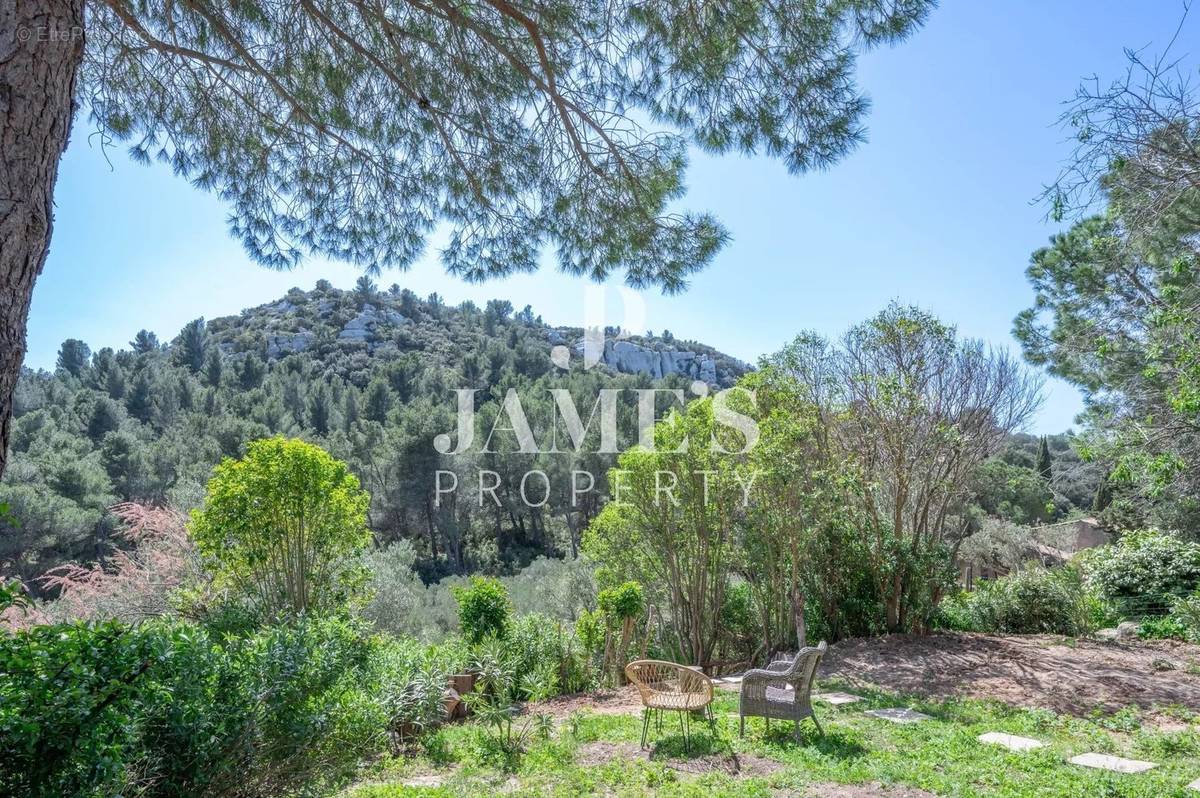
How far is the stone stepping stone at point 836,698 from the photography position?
5.33 m

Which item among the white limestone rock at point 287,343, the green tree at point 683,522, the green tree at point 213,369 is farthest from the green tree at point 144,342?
the green tree at point 683,522

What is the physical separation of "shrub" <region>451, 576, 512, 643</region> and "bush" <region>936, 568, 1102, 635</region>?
541cm

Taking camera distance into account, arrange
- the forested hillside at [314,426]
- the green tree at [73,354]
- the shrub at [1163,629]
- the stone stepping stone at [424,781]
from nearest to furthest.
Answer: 1. the stone stepping stone at [424,781]
2. the shrub at [1163,629]
3. the forested hillside at [314,426]
4. the green tree at [73,354]

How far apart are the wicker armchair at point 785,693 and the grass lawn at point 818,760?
0.18 meters

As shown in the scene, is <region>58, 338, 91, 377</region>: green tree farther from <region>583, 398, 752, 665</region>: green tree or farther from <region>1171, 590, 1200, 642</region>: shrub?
<region>1171, 590, 1200, 642</region>: shrub

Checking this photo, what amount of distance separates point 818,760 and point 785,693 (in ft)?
1.68

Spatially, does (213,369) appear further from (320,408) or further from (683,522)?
(683,522)

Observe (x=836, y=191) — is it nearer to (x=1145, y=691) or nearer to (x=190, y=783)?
(x=1145, y=691)

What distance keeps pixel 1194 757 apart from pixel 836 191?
14.8 ft

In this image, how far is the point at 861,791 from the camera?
3.39 metres

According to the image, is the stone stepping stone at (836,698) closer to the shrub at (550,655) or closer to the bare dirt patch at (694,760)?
the bare dirt patch at (694,760)

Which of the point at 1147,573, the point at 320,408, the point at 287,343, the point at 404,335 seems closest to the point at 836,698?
the point at 1147,573

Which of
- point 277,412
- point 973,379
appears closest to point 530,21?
point 973,379

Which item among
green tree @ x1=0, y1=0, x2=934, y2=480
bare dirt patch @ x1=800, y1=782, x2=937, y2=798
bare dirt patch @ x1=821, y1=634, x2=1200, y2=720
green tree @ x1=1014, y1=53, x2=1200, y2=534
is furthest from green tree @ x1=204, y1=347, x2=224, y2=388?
bare dirt patch @ x1=800, y1=782, x2=937, y2=798
